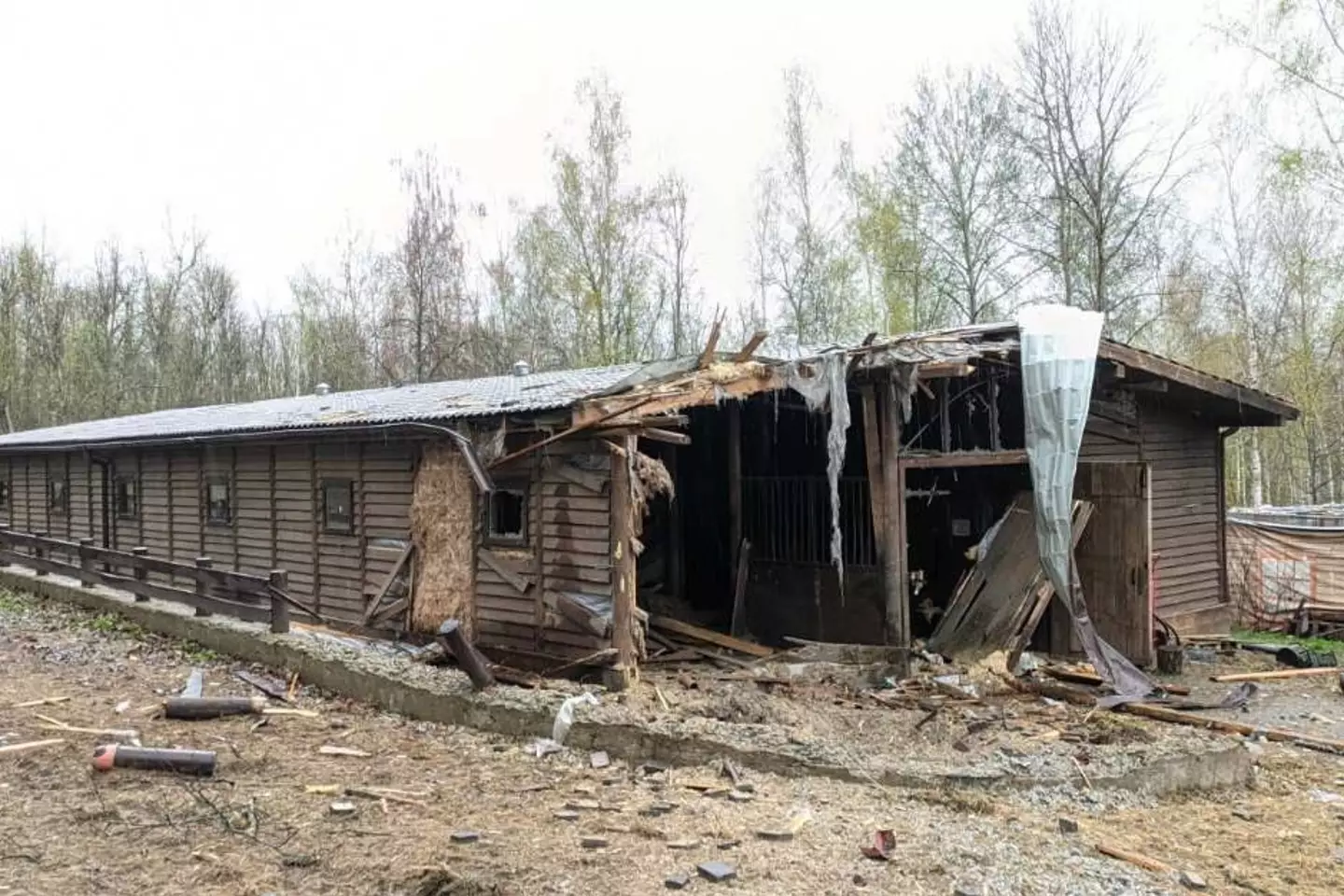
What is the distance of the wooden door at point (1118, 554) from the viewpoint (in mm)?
9742

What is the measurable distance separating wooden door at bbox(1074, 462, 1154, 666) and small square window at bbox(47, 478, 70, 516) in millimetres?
18172

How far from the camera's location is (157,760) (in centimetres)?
616

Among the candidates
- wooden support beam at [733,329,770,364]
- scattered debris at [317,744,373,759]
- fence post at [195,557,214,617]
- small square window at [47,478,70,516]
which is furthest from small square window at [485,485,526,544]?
small square window at [47,478,70,516]

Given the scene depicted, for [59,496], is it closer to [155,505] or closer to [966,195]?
[155,505]

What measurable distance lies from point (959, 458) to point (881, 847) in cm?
519

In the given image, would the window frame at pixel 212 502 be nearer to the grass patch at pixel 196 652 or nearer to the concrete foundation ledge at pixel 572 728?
the concrete foundation ledge at pixel 572 728

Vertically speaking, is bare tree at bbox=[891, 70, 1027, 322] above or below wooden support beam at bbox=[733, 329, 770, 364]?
above

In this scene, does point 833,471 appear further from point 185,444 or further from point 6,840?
point 185,444

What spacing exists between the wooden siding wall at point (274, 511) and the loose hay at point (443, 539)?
1.19ft

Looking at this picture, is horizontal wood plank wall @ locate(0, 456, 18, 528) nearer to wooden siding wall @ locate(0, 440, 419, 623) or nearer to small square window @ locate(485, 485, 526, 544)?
wooden siding wall @ locate(0, 440, 419, 623)

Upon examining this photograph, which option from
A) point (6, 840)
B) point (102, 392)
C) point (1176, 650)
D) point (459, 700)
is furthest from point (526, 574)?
point (102, 392)

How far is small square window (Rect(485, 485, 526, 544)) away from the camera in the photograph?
9328mm

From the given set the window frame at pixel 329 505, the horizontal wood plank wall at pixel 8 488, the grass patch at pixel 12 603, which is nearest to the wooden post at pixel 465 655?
the window frame at pixel 329 505

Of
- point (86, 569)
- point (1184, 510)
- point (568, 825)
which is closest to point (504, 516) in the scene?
point (568, 825)
